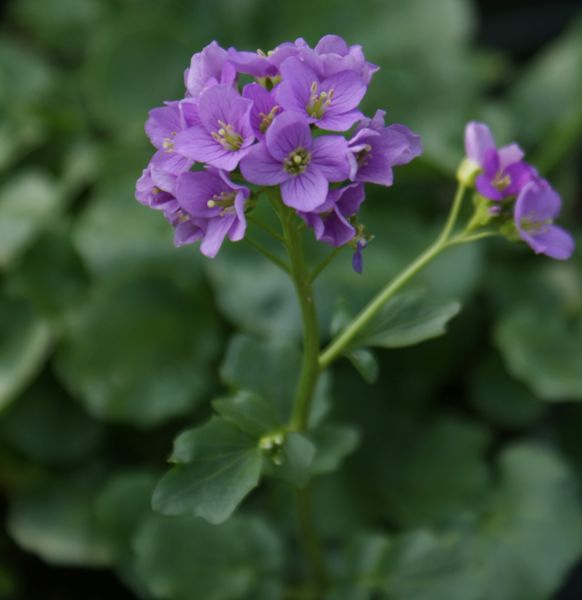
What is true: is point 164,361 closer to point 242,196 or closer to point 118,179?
point 118,179

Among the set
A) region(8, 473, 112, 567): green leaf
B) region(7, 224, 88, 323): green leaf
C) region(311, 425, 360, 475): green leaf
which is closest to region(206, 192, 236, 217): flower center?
region(311, 425, 360, 475): green leaf

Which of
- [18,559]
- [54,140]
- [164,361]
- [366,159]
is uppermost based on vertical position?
[366,159]

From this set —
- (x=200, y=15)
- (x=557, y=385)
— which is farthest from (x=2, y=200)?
(x=557, y=385)

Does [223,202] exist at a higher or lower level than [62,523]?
higher

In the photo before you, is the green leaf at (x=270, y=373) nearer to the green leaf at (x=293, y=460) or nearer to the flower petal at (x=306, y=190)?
the green leaf at (x=293, y=460)

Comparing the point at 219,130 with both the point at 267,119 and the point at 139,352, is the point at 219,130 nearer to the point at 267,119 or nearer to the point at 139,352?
the point at 267,119

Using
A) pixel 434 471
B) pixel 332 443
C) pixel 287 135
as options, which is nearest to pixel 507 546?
pixel 434 471
